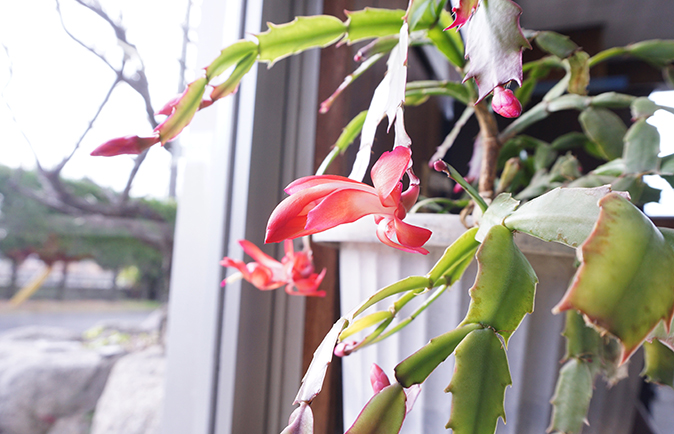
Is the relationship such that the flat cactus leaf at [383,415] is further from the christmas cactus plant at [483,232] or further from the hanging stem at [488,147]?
the hanging stem at [488,147]

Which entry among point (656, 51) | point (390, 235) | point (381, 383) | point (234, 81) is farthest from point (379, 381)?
point (656, 51)

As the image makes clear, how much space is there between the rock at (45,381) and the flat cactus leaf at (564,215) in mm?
663

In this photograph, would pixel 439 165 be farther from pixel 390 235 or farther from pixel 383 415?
pixel 383 415

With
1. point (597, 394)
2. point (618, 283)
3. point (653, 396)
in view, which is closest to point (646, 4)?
point (653, 396)

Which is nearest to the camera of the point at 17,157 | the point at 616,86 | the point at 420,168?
the point at 17,157

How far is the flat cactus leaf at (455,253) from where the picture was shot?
0.38 meters

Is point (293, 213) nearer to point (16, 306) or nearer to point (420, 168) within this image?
point (16, 306)

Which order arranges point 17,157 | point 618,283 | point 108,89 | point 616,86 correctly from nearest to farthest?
point 618,283
point 17,157
point 108,89
point 616,86

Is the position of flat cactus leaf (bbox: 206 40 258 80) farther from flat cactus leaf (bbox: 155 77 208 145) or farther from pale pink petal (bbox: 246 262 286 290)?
pale pink petal (bbox: 246 262 286 290)

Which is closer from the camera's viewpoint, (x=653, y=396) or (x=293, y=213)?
(x=293, y=213)

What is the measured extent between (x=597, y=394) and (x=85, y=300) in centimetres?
77

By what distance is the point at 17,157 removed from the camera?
22.2 inches

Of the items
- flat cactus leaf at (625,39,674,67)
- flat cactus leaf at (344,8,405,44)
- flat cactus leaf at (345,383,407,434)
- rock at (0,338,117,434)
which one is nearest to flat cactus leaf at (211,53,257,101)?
flat cactus leaf at (344,8,405,44)

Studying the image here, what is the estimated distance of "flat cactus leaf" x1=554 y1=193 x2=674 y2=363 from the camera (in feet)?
0.72
